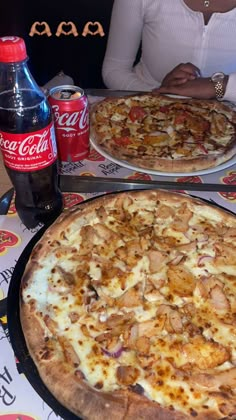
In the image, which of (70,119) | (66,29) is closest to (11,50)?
(70,119)

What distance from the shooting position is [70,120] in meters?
1.44

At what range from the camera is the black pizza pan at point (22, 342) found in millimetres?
868

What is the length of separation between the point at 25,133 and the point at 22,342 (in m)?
0.47

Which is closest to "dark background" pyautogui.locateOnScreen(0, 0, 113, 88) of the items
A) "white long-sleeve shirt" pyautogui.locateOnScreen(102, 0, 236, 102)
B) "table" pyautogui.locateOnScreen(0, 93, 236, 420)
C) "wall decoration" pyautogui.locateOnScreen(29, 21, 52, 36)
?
"wall decoration" pyautogui.locateOnScreen(29, 21, 52, 36)

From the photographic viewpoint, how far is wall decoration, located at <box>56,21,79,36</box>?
9.41 ft

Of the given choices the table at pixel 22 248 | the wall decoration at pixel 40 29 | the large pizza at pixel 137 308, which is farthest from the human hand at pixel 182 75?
the wall decoration at pixel 40 29

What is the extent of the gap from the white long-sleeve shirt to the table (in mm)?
609

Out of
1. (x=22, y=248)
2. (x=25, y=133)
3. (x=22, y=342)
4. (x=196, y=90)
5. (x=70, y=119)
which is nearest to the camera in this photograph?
(x=22, y=342)

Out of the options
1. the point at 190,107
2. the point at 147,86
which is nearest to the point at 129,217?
the point at 190,107

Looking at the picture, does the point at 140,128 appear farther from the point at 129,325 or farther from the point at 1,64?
the point at 129,325

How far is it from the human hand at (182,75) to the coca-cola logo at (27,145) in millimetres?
902

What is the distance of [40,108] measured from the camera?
3.91ft

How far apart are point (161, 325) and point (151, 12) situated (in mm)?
1530

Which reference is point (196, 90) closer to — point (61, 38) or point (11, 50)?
point (11, 50)
